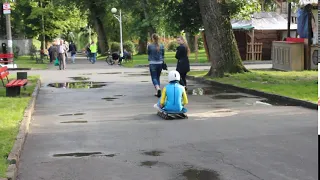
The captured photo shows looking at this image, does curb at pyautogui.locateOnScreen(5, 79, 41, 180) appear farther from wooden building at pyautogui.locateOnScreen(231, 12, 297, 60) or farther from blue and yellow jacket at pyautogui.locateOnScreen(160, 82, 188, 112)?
wooden building at pyautogui.locateOnScreen(231, 12, 297, 60)

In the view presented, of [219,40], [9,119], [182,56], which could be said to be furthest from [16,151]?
[219,40]

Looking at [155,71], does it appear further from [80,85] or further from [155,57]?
[80,85]

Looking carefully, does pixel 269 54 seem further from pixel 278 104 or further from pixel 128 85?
pixel 278 104

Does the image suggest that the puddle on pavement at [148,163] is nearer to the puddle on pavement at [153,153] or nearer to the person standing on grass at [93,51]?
the puddle on pavement at [153,153]

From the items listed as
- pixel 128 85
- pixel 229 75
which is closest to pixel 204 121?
pixel 128 85

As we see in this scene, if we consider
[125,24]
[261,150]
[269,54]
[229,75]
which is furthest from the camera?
[125,24]

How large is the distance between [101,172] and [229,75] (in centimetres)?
1461

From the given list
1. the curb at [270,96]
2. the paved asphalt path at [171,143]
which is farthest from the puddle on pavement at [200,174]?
the curb at [270,96]

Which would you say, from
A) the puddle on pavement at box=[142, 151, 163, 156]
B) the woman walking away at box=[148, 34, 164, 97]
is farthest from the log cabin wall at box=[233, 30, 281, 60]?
the puddle on pavement at box=[142, 151, 163, 156]

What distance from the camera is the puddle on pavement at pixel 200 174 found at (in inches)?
233

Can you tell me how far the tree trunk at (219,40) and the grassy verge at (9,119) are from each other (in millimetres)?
8088

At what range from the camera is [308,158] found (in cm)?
672

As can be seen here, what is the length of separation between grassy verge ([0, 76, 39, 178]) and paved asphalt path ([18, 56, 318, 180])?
29cm

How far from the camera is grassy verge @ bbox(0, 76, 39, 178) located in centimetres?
682
